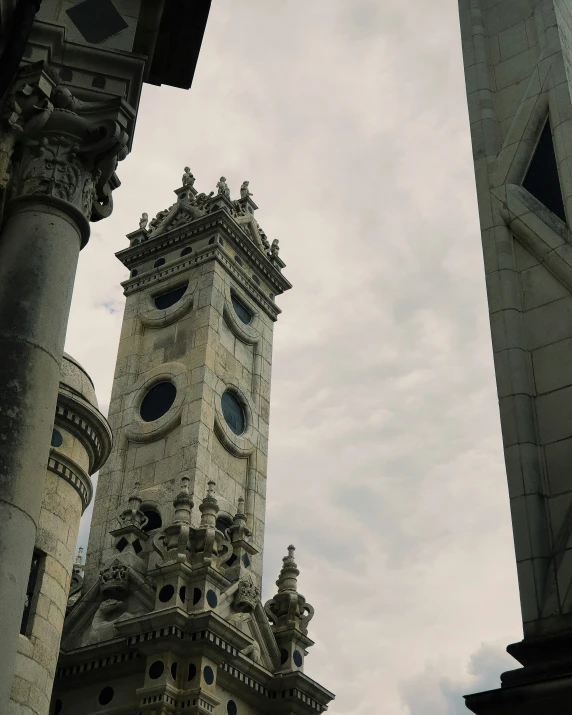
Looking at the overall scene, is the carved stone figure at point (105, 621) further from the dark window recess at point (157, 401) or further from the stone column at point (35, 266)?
the stone column at point (35, 266)

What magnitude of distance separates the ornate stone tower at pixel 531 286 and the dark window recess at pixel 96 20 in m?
5.03

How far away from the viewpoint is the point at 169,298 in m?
33.5

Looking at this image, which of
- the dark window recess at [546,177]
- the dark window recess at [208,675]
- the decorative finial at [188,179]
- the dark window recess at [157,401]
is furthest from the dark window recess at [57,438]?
the decorative finial at [188,179]

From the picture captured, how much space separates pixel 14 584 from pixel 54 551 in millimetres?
11686

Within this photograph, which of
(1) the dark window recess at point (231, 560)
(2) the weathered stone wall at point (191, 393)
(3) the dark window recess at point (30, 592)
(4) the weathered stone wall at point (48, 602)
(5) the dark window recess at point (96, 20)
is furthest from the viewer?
(2) the weathered stone wall at point (191, 393)

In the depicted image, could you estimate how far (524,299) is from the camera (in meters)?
12.1

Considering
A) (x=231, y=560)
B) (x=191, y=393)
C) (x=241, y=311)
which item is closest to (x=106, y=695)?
(x=231, y=560)

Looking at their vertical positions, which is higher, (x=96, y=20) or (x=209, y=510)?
(x=209, y=510)

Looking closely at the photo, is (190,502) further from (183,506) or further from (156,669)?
(156,669)

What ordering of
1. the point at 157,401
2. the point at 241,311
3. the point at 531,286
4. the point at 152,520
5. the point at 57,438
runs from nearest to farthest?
the point at 531,286 → the point at 57,438 → the point at 152,520 → the point at 157,401 → the point at 241,311

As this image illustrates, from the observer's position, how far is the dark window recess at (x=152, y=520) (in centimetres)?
2810

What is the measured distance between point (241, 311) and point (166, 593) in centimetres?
1183

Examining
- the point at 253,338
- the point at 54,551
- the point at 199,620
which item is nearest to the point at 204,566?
the point at 199,620

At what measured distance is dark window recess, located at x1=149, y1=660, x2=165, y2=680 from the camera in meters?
23.7
